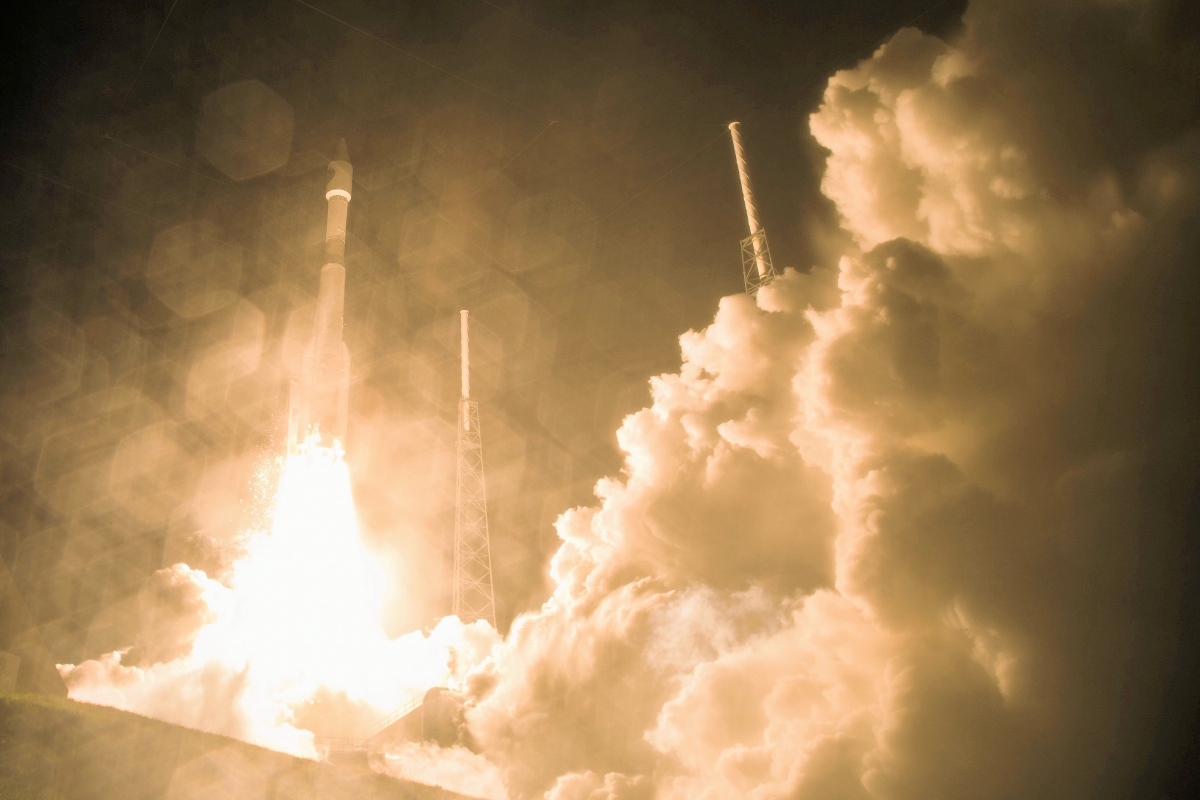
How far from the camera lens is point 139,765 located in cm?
2259

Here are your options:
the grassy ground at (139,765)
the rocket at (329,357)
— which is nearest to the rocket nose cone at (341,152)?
the rocket at (329,357)

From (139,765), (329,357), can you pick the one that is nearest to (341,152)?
(329,357)

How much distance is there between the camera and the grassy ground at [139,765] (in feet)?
69.0

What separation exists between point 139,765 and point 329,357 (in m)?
24.4

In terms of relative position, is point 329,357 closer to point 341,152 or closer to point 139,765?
point 341,152

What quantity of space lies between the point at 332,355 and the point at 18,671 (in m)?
21.0

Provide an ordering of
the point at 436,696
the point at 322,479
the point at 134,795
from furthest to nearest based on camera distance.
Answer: the point at 322,479 < the point at 436,696 < the point at 134,795

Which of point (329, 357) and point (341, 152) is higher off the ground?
point (341, 152)

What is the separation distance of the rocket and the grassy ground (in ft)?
68.8

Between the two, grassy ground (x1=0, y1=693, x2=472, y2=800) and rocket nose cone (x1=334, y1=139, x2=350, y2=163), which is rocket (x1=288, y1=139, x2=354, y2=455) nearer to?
rocket nose cone (x1=334, y1=139, x2=350, y2=163)

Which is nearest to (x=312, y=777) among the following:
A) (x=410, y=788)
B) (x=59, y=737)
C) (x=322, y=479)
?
(x=410, y=788)

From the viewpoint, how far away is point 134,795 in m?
21.9

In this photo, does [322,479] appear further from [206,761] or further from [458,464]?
[206,761]

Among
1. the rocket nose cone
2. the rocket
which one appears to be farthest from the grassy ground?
the rocket nose cone
